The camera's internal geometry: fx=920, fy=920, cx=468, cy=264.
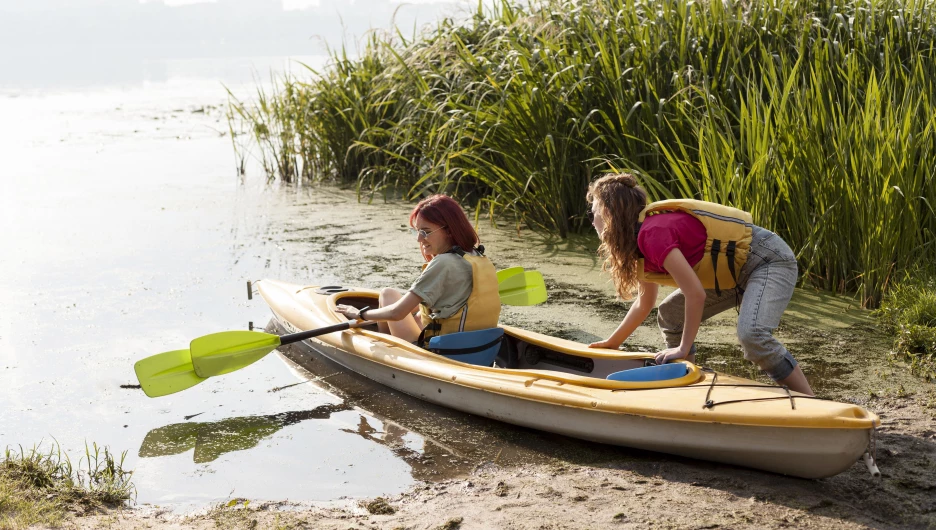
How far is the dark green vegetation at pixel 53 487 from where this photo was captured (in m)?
2.80

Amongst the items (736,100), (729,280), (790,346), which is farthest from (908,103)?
(729,280)

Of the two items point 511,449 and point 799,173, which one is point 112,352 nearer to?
point 511,449

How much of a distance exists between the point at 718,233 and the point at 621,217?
361 millimetres

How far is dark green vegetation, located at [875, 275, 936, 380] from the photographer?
13.2 feet

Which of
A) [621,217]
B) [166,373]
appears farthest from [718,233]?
[166,373]

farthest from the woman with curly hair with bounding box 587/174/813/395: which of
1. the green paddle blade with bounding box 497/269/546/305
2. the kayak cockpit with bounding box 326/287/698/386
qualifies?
the green paddle blade with bounding box 497/269/546/305

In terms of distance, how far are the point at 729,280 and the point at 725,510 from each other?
3.32ft

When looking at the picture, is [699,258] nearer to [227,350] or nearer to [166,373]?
[227,350]

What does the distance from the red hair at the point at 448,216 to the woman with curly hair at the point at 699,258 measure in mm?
634

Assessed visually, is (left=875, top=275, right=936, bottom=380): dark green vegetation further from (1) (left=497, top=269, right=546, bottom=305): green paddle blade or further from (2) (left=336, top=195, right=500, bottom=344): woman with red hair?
(2) (left=336, top=195, right=500, bottom=344): woman with red hair

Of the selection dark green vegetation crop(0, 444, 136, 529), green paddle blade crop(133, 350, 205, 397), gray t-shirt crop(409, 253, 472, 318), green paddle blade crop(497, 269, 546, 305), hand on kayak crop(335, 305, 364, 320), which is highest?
gray t-shirt crop(409, 253, 472, 318)

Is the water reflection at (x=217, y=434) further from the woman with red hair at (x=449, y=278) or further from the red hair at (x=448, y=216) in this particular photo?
the red hair at (x=448, y=216)

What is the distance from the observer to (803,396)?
301cm

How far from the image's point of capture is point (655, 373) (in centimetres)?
338
